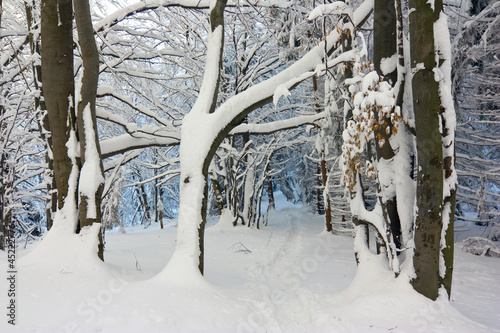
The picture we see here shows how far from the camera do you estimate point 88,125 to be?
464 centimetres

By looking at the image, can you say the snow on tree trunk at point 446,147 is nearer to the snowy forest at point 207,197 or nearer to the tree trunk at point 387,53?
the snowy forest at point 207,197

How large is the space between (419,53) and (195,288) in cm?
367

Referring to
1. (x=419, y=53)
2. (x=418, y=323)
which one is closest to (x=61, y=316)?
(x=418, y=323)

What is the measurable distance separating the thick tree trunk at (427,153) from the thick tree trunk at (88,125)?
393 cm

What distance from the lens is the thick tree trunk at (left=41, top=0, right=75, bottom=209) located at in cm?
471

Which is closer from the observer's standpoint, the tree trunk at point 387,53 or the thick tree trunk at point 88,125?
the thick tree trunk at point 88,125

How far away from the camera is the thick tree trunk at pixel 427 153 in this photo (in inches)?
145

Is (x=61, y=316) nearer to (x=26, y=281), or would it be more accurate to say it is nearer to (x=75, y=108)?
(x=26, y=281)

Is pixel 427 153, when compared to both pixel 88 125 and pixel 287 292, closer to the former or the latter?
pixel 287 292

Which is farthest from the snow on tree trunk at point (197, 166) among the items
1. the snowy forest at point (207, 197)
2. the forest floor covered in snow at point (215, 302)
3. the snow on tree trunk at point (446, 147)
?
the snow on tree trunk at point (446, 147)

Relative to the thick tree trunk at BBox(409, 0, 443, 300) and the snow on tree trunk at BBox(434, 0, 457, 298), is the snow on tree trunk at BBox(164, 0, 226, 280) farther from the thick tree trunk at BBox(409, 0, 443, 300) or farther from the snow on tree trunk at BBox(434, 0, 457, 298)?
the snow on tree trunk at BBox(434, 0, 457, 298)

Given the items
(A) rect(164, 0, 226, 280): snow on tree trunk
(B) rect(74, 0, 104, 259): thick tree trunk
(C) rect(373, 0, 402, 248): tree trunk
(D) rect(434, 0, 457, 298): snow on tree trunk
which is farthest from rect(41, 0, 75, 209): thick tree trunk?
(D) rect(434, 0, 457, 298): snow on tree trunk

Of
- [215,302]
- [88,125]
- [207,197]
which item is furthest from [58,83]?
[215,302]

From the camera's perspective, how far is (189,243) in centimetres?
452
